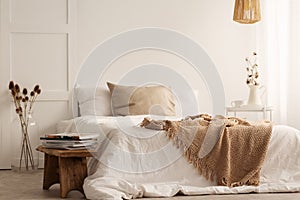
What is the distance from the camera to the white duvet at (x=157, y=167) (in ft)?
13.3

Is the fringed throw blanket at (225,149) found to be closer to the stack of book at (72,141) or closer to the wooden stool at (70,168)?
the stack of book at (72,141)

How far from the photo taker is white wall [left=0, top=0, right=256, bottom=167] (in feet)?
19.0

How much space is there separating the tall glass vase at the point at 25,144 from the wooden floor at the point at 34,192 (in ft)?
0.86

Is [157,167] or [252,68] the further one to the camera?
[252,68]

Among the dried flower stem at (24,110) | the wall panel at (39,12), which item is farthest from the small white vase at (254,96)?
the dried flower stem at (24,110)

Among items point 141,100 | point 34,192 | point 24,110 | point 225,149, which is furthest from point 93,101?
point 225,149

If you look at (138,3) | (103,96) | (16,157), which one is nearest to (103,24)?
(138,3)

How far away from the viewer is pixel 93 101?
5703 millimetres

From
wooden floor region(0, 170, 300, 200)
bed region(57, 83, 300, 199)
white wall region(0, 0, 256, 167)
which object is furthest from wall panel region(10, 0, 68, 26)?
bed region(57, 83, 300, 199)

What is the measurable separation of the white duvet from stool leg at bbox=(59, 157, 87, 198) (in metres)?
0.08

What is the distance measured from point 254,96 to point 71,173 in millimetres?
2396

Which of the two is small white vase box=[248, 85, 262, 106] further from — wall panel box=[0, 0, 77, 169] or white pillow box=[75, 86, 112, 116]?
wall panel box=[0, 0, 77, 169]

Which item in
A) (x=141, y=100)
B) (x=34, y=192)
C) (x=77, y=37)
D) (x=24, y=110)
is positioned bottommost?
(x=34, y=192)

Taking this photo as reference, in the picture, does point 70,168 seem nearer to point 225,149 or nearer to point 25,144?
point 225,149
